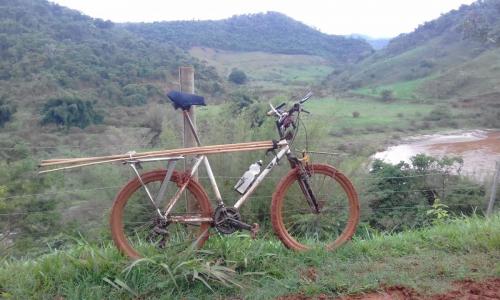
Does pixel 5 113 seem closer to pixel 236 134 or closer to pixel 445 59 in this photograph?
pixel 236 134

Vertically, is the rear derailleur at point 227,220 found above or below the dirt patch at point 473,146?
above

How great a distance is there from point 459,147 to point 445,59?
26.5 metres

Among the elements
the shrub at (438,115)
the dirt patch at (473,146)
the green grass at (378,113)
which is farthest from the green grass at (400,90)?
the dirt patch at (473,146)

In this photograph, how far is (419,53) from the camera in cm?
5650

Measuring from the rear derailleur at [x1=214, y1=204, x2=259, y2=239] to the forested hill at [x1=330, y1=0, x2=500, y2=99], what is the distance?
3590 centimetres

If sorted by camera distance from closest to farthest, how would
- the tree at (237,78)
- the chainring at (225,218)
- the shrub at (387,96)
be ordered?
1. the chainring at (225,218)
2. the tree at (237,78)
3. the shrub at (387,96)

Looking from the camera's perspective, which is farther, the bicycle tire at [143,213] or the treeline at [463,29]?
the treeline at [463,29]

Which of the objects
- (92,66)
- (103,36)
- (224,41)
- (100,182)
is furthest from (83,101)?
(224,41)

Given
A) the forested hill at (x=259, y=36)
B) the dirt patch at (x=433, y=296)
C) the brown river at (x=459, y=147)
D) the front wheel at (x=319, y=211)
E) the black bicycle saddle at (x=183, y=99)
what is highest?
the forested hill at (x=259, y=36)

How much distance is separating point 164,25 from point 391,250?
221ft

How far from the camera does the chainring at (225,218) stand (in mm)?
3695

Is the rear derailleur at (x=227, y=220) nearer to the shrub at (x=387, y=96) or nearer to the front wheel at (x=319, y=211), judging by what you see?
the front wheel at (x=319, y=211)

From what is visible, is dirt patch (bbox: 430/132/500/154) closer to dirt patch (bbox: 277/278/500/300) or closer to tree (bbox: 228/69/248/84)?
tree (bbox: 228/69/248/84)

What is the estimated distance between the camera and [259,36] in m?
72.5
